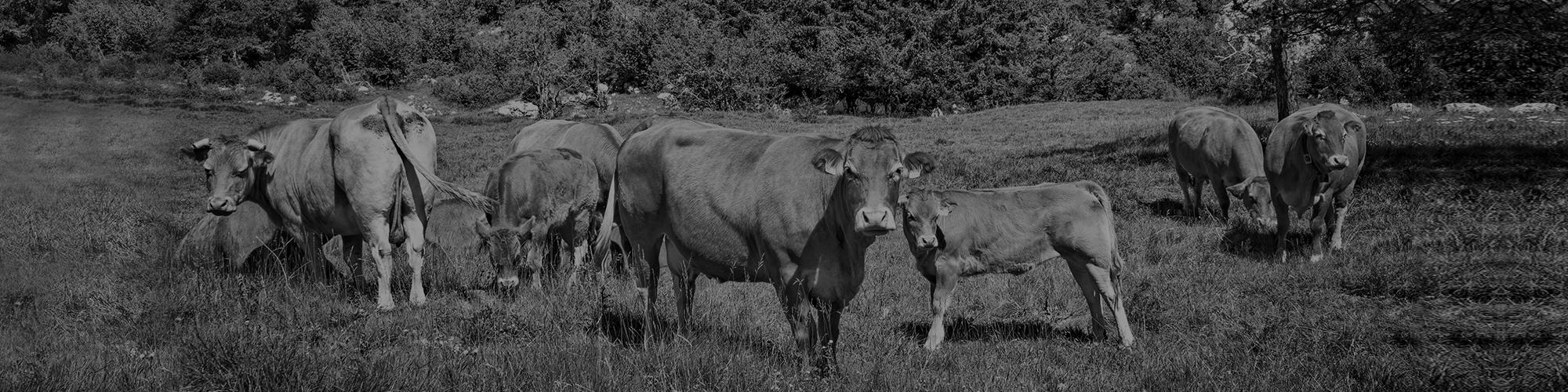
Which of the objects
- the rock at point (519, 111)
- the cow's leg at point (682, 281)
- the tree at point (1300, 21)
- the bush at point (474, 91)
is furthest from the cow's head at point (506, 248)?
the bush at point (474, 91)

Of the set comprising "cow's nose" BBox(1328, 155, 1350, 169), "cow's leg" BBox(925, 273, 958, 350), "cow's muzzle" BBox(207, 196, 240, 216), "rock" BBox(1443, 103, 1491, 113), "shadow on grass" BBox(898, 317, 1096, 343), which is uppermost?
"cow's muzzle" BBox(207, 196, 240, 216)

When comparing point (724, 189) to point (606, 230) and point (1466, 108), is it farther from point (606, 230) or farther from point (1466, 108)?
point (1466, 108)

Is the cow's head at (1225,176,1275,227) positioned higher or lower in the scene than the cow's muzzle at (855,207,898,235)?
lower

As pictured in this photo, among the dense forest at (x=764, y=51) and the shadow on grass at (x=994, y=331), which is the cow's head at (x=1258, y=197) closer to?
the shadow on grass at (x=994, y=331)

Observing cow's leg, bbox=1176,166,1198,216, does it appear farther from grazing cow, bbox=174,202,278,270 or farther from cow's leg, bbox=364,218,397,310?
grazing cow, bbox=174,202,278,270

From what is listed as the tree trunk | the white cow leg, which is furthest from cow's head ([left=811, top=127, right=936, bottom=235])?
the tree trunk

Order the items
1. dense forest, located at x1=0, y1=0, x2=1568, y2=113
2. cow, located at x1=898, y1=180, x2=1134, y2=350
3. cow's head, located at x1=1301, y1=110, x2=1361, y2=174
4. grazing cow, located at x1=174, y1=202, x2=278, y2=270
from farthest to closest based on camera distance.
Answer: dense forest, located at x1=0, y1=0, x2=1568, y2=113, cow's head, located at x1=1301, y1=110, x2=1361, y2=174, grazing cow, located at x1=174, y1=202, x2=278, y2=270, cow, located at x1=898, y1=180, x2=1134, y2=350

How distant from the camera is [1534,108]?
22750 millimetres

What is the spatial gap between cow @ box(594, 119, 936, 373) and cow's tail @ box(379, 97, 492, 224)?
7.56ft

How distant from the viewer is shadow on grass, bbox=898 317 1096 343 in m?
7.34

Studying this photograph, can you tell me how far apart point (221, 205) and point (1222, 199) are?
12147 mm

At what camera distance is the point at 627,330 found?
6.48m

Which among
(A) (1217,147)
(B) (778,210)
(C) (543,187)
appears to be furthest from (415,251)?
(A) (1217,147)

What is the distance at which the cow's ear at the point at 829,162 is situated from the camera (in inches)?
199
